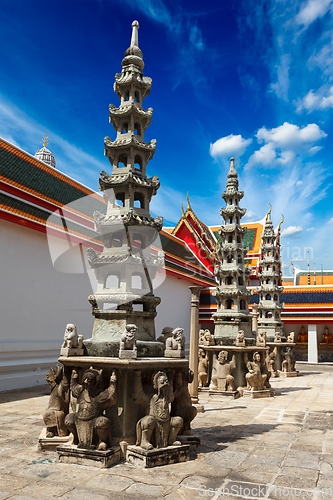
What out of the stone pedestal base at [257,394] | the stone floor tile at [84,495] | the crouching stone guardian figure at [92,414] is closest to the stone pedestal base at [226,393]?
the stone pedestal base at [257,394]

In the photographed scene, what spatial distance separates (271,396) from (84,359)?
9.58m

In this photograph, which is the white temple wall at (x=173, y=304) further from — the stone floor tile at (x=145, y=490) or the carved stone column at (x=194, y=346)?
the stone floor tile at (x=145, y=490)

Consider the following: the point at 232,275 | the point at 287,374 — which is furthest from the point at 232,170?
the point at 287,374

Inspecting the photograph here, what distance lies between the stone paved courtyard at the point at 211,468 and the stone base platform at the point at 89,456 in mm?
113

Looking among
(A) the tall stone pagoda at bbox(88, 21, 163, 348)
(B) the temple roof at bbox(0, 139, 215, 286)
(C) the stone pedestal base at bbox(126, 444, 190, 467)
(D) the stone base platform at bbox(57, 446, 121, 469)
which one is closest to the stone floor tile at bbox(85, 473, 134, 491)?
(D) the stone base platform at bbox(57, 446, 121, 469)

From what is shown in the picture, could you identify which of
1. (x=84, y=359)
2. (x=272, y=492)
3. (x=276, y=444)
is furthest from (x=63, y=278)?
(x=272, y=492)

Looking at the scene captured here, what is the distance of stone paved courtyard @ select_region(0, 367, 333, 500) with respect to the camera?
4910mm

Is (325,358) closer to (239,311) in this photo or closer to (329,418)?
(239,311)

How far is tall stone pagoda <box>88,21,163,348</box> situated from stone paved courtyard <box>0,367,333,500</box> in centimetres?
222

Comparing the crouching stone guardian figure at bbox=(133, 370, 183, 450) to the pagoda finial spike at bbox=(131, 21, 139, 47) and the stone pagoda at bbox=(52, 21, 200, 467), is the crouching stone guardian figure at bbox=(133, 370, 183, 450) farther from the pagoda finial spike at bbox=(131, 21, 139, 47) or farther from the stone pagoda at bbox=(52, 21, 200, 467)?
the pagoda finial spike at bbox=(131, 21, 139, 47)

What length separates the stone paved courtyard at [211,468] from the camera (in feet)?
16.1

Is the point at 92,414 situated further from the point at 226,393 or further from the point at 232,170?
the point at 232,170

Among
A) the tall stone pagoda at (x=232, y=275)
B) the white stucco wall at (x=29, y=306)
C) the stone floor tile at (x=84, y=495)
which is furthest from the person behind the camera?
the tall stone pagoda at (x=232, y=275)

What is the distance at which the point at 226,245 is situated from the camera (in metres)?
15.8
